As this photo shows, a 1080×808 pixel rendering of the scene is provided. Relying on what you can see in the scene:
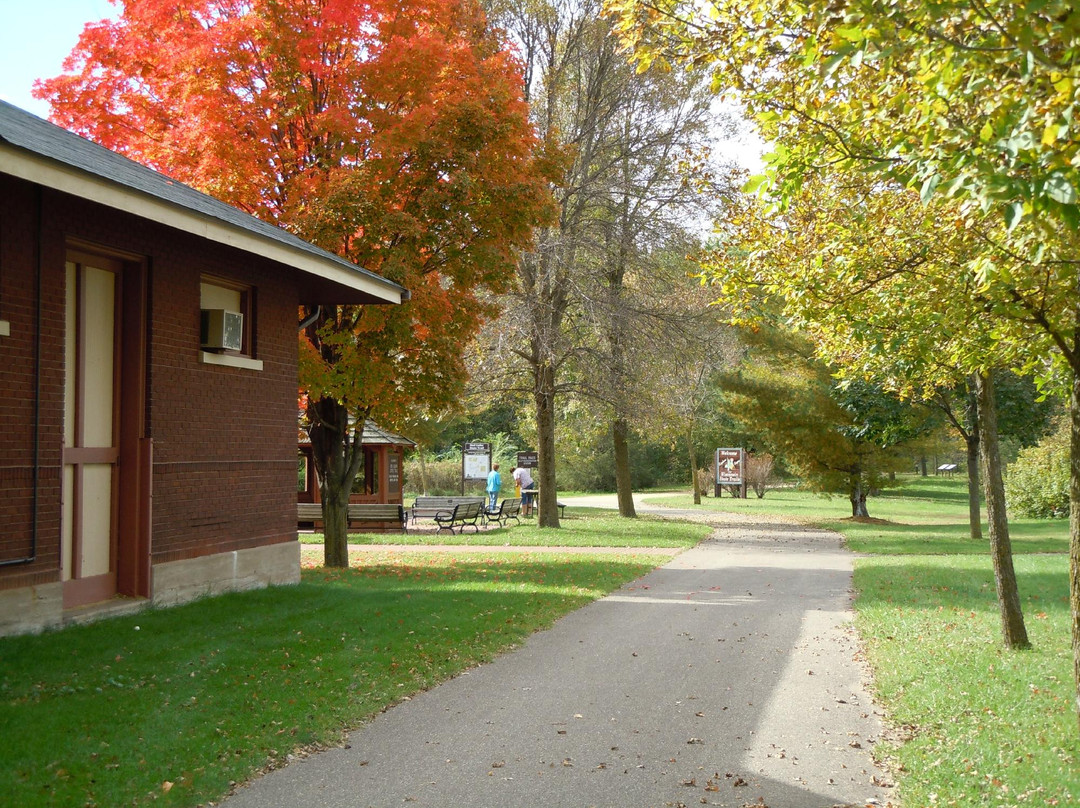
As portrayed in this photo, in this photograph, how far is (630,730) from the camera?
6.69 metres

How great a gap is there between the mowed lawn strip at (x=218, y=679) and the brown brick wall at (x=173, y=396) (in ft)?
2.86

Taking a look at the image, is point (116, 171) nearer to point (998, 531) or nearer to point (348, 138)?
point (348, 138)

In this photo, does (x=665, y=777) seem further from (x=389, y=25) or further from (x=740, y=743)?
(x=389, y=25)

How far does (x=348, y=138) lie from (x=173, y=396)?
18.7ft

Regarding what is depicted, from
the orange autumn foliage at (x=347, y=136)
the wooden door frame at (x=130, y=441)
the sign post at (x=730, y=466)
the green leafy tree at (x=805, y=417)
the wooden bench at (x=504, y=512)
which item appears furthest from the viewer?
the sign post at (x=730, y=466)

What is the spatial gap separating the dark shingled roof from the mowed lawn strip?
384cm

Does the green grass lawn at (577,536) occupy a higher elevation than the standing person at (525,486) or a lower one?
lower

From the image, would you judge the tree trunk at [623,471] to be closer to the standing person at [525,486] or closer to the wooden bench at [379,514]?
the standing person at [525,486]

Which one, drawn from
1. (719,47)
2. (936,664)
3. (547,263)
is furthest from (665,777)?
(547,263)

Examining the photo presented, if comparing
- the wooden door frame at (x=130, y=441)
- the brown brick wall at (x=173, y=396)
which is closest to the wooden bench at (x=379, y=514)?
the brown brick wall at (x=173, y=396)

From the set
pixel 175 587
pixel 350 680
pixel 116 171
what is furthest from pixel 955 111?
pixel 175 587

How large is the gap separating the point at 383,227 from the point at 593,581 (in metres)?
6.19

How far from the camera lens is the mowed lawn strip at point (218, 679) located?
5328 millimetres

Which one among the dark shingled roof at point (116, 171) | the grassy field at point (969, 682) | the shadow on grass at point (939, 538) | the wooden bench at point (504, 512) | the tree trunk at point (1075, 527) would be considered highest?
the dark shingled roof at point (116, 171)
